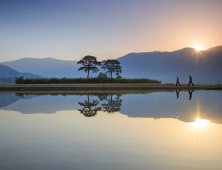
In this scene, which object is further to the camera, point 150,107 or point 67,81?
point 67,81

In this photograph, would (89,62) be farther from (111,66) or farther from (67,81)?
(67,81)

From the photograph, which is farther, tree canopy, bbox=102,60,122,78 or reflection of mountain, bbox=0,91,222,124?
tree canopy, bbox=102,60,122,78

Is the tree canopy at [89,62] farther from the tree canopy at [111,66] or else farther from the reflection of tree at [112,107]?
the reflection of tree at [112,107]

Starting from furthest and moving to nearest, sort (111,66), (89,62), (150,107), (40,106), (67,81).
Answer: (111,66) < (89,62) < (67,81) < (40,106) < (150,107)

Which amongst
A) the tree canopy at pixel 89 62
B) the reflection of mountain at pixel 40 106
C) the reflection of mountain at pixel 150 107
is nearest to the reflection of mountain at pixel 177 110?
the reflection of mountain at pixel 150 107

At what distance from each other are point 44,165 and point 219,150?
3.87 m

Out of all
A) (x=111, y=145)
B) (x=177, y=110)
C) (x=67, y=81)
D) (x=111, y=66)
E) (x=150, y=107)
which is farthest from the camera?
(x=111, y=66)

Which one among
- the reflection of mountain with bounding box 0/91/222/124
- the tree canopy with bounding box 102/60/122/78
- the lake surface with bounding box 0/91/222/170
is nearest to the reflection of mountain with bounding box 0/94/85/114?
the reflection of mountain with bounding box 0/91/222/124

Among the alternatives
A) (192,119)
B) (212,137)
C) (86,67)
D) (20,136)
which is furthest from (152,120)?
(86,67)

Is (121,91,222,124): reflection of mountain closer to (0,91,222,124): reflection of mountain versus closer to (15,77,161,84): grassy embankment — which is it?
(0,91,222,124): reflection of mountain

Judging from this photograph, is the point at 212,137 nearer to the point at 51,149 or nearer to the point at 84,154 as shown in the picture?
the point at 84,154

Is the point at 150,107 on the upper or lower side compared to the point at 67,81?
lower

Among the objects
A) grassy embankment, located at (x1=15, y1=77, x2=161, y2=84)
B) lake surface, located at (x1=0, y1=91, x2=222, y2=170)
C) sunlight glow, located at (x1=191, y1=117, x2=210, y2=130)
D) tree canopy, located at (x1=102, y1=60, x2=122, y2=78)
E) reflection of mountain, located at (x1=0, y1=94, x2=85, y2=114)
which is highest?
tree canopy, located at (x1=102, y1=60, x2=122, y2=78)

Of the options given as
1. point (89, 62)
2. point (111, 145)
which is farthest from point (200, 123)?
point (89, 62)
